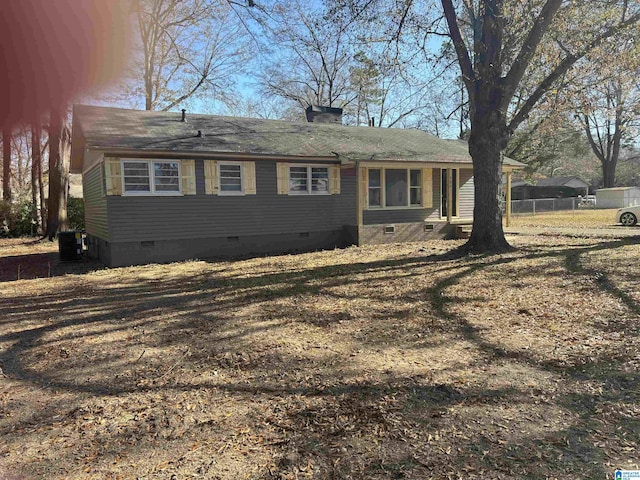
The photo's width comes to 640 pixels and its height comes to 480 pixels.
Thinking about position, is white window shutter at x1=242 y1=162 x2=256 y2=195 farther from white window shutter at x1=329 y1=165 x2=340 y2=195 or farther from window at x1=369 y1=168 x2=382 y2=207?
window at x1=369 y1=168 x2=382 y2=207

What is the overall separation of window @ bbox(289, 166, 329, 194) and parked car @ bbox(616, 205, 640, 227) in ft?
44.7

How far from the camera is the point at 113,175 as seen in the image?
1039 centimetres

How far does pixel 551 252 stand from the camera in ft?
33.4

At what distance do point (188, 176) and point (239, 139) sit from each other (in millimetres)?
2098

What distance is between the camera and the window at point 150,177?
35.0ft

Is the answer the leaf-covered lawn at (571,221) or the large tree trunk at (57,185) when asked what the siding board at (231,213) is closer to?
the large tree trunk at (57,185)

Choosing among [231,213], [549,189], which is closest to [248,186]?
[231,213]

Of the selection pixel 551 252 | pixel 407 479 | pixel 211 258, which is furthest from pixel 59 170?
pixel 407 479

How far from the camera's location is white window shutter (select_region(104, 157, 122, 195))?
10.3 meters

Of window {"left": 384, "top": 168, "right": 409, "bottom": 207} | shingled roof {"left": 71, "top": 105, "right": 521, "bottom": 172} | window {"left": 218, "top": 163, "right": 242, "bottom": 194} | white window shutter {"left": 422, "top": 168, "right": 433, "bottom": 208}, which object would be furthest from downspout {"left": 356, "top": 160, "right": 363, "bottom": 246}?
window {"left": 218, "top": 163, "right": 242, "bottom": 194}

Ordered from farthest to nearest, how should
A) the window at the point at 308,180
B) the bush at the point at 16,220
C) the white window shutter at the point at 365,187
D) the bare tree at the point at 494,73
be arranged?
1. the bush at the point at 16,220
2. the white window shutter at the point at 365,187
3. the window at the point at 308,180
4. the bare tree at the point at 494,73

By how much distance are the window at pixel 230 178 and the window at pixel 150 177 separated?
1.17m

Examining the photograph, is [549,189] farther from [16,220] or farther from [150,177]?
[16,220]

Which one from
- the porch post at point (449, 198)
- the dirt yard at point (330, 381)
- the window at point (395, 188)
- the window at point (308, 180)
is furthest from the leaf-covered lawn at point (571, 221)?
the dirt yard at point (330, 381)
